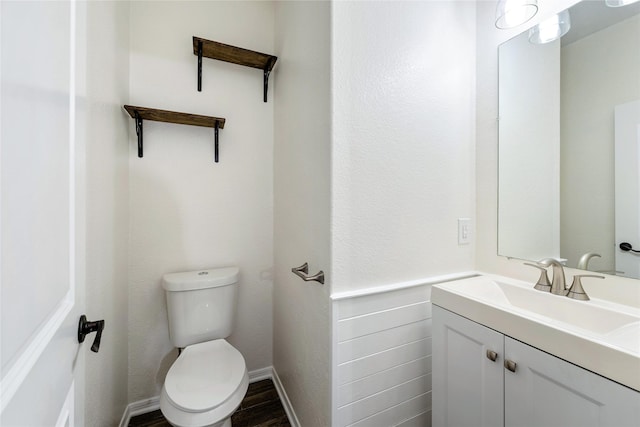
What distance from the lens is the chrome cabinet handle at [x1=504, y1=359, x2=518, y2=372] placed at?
0.82 meters

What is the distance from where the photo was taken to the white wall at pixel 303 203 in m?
1.07

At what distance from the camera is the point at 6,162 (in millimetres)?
321

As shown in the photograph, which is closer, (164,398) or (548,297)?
(548,297)

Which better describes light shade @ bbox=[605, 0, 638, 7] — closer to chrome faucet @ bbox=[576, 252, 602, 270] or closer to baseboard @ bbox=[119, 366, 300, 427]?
chrome faucet @ bbox=[576, 252, 602, 270]

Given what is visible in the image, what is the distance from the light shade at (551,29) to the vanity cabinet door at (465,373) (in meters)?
1.23

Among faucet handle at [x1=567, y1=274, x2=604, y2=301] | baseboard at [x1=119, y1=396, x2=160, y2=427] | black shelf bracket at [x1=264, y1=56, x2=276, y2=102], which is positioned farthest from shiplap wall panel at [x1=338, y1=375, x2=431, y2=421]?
black shelf bracket at [x1=264, y1=56, x2=276, y2=102]

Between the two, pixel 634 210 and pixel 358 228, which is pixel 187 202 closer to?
pixel 358 228

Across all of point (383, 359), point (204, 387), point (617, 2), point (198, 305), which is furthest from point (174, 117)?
point (617, 2)

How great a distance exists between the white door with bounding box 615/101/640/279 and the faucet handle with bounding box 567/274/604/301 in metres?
0.10

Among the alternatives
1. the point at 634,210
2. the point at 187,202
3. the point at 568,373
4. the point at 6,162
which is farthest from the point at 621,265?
the point at 187,202

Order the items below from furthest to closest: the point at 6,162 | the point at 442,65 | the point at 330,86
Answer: the point at 442,65, the point at 330,86, the point at 6,162

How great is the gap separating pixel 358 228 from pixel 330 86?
567 mm

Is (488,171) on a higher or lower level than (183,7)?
lower

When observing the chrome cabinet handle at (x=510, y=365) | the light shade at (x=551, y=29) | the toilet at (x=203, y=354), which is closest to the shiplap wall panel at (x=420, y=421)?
the chrome cabinet handle at (x=510, y=365)
